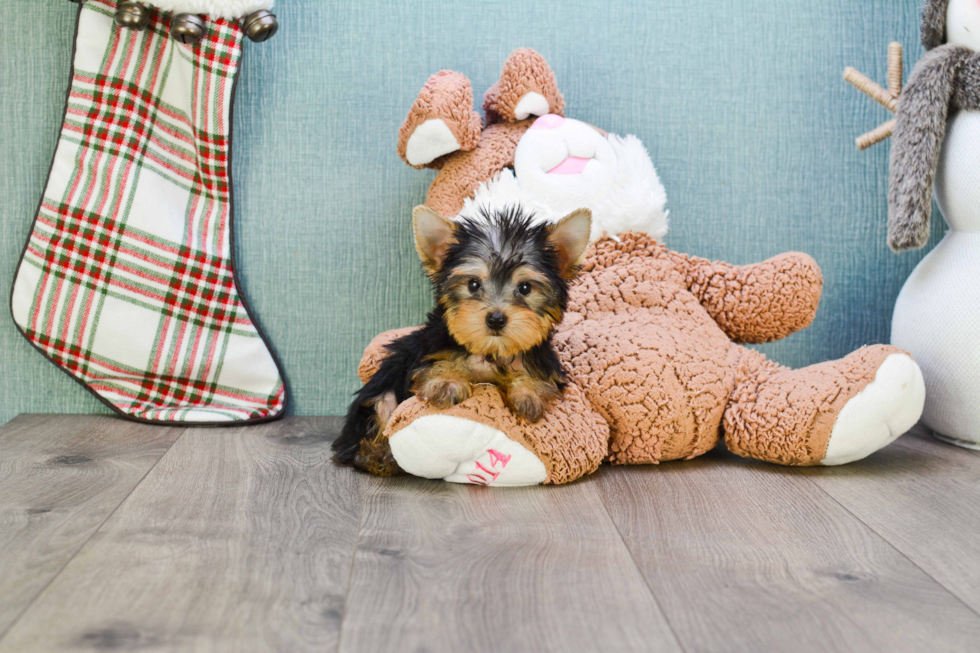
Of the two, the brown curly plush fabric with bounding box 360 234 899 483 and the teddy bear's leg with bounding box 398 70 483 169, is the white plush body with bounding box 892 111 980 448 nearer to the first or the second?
the brown curly plush fabric with bounding box 360 234 899 483

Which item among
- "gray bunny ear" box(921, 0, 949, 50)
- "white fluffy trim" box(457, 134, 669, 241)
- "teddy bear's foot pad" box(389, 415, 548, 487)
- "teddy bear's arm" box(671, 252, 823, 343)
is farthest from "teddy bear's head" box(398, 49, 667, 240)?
"gray bunny ear" box(921, 0, 949, 50)

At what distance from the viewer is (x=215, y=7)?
1739 mm

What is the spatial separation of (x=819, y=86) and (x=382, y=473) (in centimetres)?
150

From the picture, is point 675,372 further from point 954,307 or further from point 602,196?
point 954,307

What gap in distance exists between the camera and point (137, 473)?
1520 mm

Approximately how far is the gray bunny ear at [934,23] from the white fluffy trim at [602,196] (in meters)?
0.71

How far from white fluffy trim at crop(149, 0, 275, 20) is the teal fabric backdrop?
0.18 metres

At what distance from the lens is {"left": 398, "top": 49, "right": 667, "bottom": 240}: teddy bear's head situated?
168cm

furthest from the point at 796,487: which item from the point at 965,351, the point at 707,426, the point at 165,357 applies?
the point at 165,357

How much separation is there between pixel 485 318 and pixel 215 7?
102cm

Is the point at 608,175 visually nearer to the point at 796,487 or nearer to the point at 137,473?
the point at 796,487

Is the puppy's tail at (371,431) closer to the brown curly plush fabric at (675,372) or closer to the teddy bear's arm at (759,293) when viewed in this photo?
the brown curly plush fabric at (675,372)

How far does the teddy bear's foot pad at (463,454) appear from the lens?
54.1 inches

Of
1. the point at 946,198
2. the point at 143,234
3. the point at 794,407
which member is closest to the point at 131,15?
the point at 143,234
